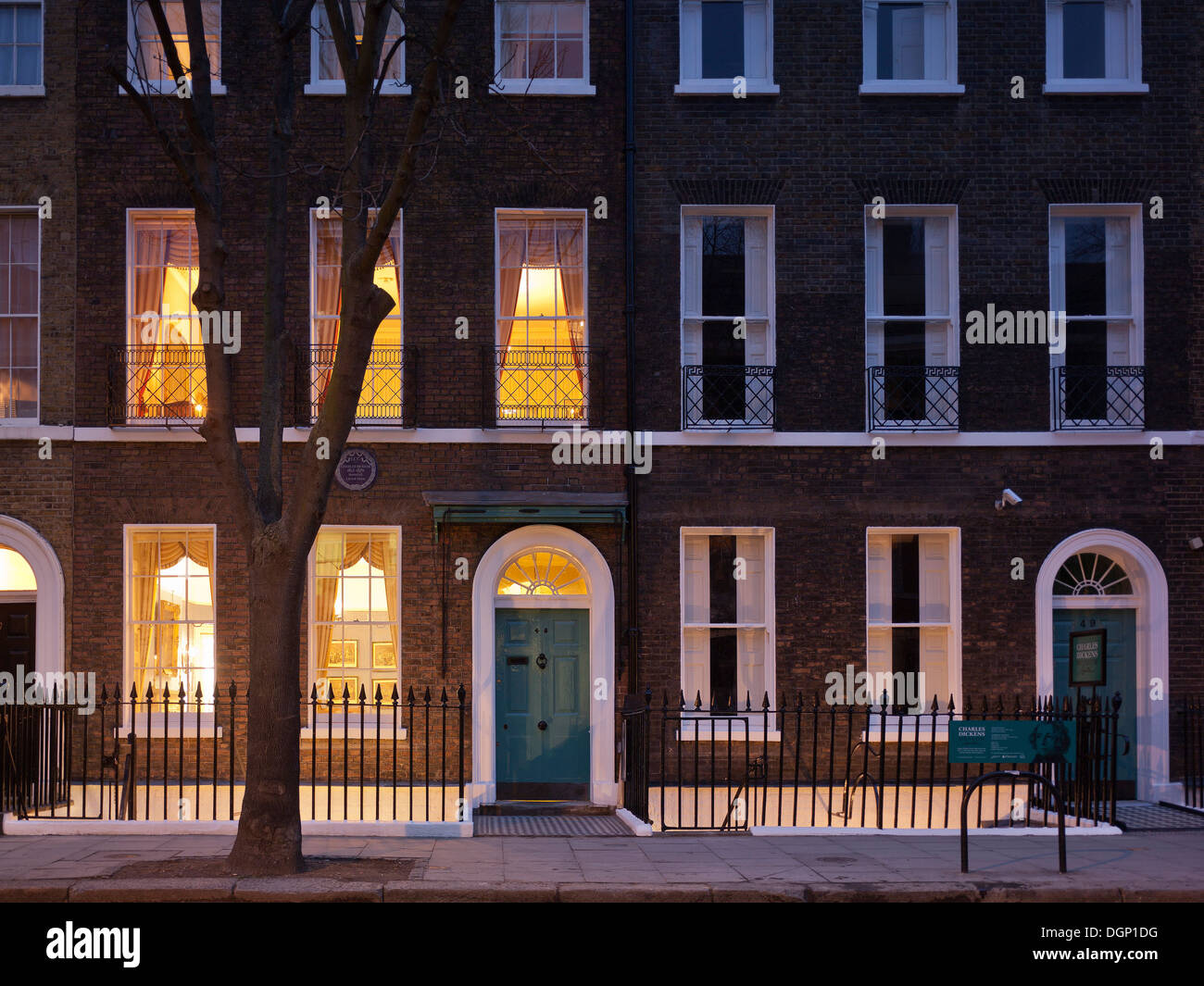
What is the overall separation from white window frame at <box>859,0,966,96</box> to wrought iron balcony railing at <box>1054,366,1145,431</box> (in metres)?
3.97

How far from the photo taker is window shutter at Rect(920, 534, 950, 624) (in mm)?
16172

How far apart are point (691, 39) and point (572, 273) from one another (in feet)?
11.2

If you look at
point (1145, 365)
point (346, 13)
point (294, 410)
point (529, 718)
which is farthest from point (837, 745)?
point (346, 13)

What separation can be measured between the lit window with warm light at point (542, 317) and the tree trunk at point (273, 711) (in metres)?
5.42

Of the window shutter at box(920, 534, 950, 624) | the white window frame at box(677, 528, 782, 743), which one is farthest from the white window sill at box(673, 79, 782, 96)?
the window shutter at box(920, 534, 950, 624)

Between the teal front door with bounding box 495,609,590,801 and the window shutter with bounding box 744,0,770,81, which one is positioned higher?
the window shutter with bounding box 744,0,770,81

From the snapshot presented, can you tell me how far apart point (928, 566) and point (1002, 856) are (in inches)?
209

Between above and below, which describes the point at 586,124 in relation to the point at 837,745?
above

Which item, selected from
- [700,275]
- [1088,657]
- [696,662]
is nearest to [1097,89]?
[700,275]

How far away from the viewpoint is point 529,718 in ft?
51.4

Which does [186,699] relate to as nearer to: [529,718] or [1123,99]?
[529,718]

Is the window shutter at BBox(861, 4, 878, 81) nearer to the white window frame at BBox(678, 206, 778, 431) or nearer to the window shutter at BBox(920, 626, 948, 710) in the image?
the white window frame at BBox(678, 206, 778, 431)

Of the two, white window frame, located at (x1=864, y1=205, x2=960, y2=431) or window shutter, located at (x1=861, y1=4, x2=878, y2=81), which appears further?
window shutter, located at (x1=861, y1=4, x2=878, y2=81)

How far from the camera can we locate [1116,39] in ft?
53.9
